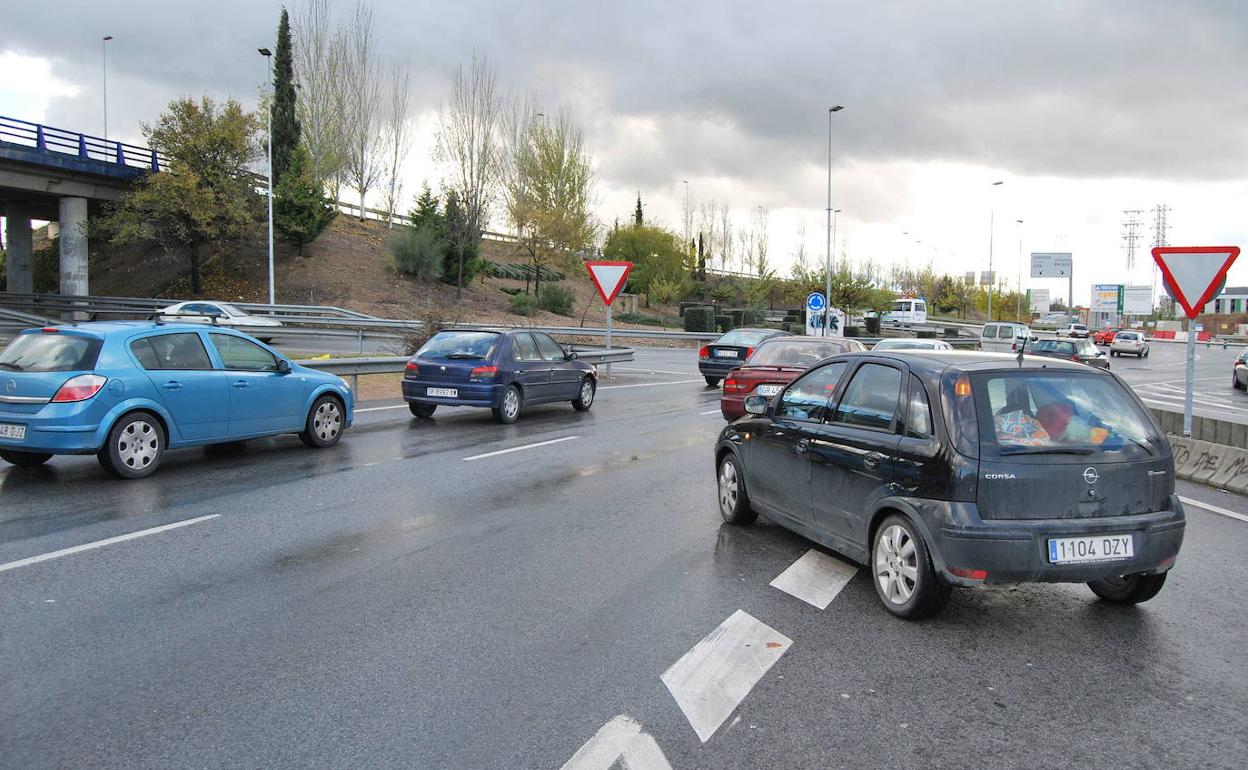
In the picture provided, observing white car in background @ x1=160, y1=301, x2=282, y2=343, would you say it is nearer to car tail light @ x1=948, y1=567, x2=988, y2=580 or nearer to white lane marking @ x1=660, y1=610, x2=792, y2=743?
white lane marking @ x1=660, y1=610, x2=792, y2=743

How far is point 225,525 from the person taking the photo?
692cm

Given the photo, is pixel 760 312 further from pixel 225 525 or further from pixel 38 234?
pixel 38 234

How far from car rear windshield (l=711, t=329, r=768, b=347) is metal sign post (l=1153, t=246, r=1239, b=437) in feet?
35.0

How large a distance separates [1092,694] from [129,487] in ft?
26.5

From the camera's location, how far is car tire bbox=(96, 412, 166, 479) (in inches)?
330

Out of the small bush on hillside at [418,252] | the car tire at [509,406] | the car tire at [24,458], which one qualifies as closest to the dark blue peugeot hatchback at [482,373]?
the car tire at [509,406]

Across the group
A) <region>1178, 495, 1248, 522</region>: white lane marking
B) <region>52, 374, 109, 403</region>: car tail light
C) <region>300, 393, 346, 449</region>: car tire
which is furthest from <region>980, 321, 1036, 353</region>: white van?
<region>52, 374, 109, 403</region>: car tail light

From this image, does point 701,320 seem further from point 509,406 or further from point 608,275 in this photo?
point 509,406

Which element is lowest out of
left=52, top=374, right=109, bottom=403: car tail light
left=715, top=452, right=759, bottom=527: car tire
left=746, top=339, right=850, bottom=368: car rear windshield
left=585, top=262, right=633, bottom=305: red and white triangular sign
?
left=715, top=452, right=759, bottom=527: car tire

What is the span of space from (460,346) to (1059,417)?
10432mm

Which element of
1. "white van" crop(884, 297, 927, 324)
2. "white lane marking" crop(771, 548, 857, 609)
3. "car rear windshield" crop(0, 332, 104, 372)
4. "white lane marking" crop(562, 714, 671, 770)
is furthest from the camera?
"white van" crop(884, 297, 927, 324)

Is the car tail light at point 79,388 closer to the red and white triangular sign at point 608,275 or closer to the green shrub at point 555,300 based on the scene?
the red and white triangular sign at point 608,275

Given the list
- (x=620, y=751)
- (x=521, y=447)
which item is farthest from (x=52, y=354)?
(x=620, y=751)

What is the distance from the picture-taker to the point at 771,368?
13.7 metres
